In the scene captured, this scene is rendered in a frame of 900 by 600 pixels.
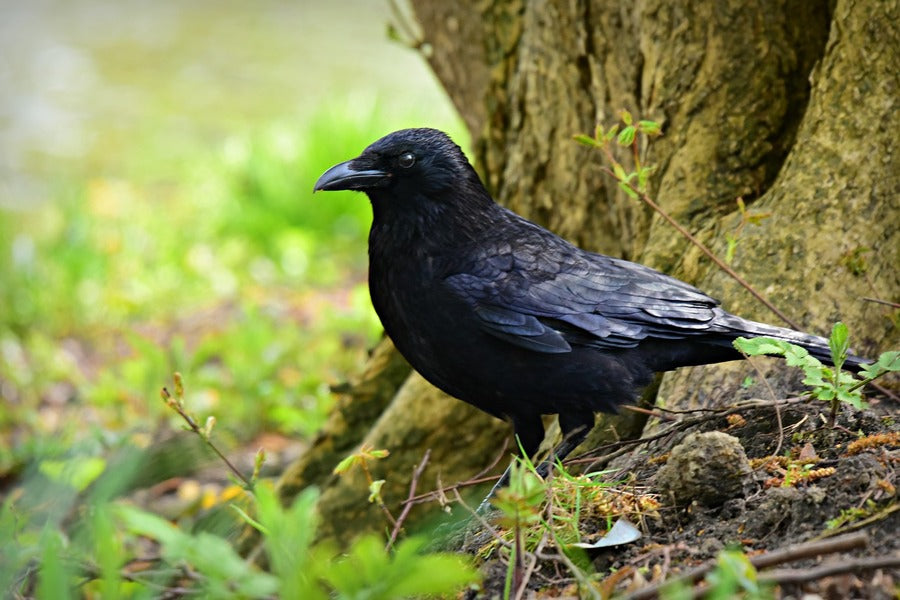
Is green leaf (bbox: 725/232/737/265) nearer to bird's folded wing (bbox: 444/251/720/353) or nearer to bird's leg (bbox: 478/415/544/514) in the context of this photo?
bird's folded wing (bbox: 444/251/720/353)

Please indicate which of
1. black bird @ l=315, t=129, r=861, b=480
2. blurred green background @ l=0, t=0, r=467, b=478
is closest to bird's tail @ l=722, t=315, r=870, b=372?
black bird @ l=315, t=129, r=861, b=480

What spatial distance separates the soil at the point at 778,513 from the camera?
83.5 inches

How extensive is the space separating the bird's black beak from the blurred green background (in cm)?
160

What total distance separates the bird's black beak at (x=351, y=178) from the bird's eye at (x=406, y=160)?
5cm

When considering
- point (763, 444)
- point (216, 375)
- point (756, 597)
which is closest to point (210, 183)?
point (216, 375)

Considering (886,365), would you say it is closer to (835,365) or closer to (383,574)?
(835,365)

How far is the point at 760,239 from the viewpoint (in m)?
3.50

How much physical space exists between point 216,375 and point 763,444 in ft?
12.7

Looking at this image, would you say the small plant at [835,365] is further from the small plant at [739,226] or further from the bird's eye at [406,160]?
the bird's eye at [406,160]

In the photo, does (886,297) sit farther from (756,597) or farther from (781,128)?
(756,597)

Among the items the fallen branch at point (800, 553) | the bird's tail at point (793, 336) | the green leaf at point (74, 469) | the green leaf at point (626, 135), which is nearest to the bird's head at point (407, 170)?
the green leaf at point (626, 135)

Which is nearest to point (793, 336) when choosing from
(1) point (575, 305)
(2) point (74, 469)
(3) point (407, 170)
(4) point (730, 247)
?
(4) point (730, 247)

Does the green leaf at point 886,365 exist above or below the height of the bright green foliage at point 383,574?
below

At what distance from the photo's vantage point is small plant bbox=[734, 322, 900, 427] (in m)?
2.64
